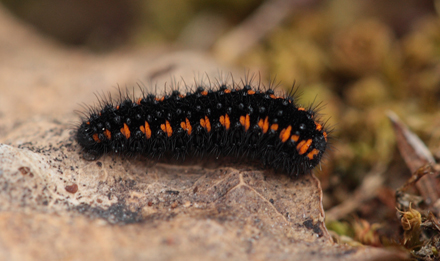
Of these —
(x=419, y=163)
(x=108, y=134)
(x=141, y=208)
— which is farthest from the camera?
(x=419, y=163)

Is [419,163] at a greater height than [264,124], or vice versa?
[264,124]

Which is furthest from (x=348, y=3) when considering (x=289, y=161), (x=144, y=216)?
(x=144, y=216)

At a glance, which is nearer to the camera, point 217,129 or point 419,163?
point 217,129

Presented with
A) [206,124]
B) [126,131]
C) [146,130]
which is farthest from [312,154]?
[126,131]

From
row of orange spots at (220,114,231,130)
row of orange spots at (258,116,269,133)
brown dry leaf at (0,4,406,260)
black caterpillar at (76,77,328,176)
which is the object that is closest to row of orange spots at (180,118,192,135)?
black caterpillar at (76,77,328,176)

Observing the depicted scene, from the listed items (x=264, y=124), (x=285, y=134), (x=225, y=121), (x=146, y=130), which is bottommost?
(x=285, y=134)

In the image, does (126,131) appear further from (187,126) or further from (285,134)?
(285,134)

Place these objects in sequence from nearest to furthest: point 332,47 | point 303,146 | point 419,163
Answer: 1. point 303,146
2. point 419,163
3. point 332,47
